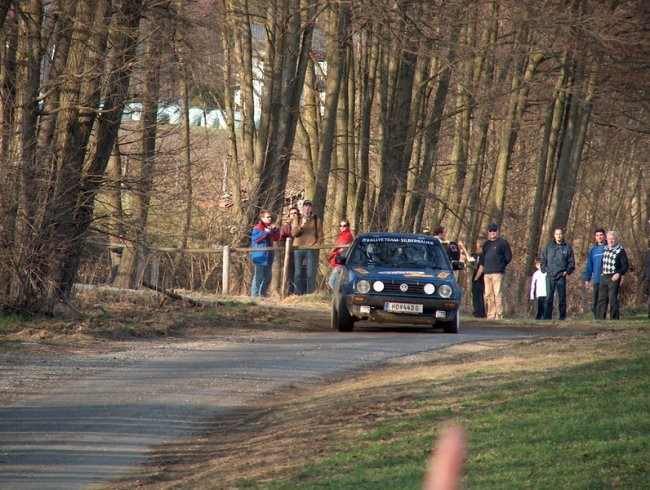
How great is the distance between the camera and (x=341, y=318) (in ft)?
69.3

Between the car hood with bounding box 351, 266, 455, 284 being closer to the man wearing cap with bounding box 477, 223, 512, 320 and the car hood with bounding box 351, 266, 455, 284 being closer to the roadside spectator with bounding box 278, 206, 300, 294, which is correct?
the man wearing cap with bounding box 477, 223, 512, 320

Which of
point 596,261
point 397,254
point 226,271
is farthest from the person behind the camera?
point 226,271

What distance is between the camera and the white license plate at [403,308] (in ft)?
68.2

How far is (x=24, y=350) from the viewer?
15.7m

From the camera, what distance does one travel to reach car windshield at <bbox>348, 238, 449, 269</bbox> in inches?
854

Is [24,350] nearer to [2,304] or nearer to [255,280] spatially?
[2,304]

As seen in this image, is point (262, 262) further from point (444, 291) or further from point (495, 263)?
point (444, 291)

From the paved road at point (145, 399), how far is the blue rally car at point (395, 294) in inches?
44.7

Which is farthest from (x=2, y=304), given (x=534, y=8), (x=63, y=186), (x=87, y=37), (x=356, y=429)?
(x=534, y=8)

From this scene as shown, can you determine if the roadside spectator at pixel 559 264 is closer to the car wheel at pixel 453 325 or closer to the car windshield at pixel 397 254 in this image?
the car windshield at pixel 397 254

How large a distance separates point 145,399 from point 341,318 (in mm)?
8932

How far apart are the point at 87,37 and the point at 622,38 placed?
55.9 feet

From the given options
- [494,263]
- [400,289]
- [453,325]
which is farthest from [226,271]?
[453,325]

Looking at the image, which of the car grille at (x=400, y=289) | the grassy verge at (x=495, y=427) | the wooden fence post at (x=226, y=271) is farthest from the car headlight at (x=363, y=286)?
the wooden fence post at (x=226, y=271)
